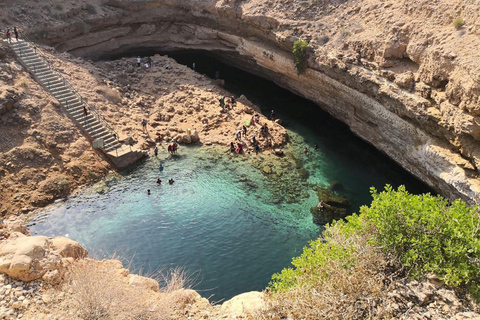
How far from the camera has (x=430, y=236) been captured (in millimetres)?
14523

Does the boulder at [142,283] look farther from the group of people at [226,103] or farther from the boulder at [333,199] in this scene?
the group of people at [226,103]

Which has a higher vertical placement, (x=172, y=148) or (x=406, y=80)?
(x=406, y=80)

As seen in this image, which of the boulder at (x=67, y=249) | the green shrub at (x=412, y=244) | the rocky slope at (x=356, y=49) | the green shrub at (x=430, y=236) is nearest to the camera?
the green shrub at (x=430, y=236)

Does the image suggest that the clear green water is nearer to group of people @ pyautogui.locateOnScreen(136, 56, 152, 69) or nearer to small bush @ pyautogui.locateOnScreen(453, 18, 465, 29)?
small bush @ pyautogui.locateOnScreen(453, 18, 465, 29)

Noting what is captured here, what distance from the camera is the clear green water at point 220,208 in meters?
23.0

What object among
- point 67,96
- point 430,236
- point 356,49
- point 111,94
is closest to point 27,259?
point 430,236

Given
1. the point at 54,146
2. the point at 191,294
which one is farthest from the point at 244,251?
the point at 54,146

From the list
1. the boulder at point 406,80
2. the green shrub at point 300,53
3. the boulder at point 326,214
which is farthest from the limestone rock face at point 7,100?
the boulder at point 406,80

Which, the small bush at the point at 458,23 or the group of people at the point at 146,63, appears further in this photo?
the group of people at the point at 146,63

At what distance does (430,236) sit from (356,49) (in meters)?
20.3

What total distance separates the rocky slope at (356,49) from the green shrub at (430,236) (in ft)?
28.5

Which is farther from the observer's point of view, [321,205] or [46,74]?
[46,74]

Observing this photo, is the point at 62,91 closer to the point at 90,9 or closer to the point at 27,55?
the point at 27,55

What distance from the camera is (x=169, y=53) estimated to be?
48.3 meters
